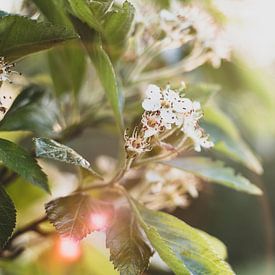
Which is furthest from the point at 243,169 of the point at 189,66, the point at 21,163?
the point at 21,163

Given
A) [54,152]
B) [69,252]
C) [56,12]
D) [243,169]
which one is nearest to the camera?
[54,152]

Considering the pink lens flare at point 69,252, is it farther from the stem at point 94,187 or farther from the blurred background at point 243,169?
the stem at point 94,187

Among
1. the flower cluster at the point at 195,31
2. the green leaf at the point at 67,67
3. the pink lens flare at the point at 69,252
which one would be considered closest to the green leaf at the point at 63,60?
the green leaf at the point at 67,67

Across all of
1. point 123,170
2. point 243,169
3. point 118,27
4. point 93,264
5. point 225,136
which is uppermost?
point 118,27

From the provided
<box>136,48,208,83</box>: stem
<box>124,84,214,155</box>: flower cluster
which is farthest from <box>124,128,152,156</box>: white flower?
<box>136,48,208,83</box>: stem

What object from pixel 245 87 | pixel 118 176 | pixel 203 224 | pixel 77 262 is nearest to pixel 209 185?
pixel 203 224

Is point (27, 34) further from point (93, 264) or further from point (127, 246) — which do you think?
point (93, 264)
